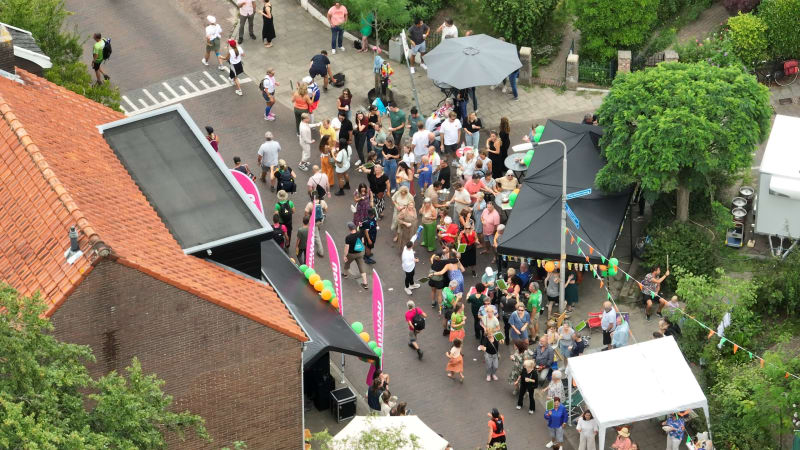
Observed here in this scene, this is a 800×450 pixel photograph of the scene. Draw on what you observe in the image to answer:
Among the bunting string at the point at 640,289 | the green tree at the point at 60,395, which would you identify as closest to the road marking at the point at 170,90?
the bunting string at the point at 640,289

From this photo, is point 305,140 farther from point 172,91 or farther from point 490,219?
point 490,219

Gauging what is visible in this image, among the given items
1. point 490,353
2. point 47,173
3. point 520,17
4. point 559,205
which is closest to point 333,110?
point 520,17

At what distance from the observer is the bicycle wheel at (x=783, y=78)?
38.0 metres

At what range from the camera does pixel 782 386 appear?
87.8 ft

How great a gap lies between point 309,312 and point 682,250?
914 cm

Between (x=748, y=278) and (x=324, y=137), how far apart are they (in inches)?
436

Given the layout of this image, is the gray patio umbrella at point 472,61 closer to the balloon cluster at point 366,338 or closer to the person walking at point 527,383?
the balloon cluster at point 366,338

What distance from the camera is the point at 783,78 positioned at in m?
38.1

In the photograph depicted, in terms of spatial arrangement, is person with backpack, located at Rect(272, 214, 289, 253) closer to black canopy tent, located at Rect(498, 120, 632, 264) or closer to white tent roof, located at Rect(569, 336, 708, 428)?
black canopy tent, located at Rect(498, 120, 632, 264)

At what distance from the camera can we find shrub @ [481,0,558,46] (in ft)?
129

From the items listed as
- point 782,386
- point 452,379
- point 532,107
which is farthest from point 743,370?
point 532,107

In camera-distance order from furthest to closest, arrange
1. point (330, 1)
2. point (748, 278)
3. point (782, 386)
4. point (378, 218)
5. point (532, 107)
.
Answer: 1. point (330, 1)
2. point (532, 107)
3. point (378, 218)
4. point (748, 278)
5. point (782, 386)

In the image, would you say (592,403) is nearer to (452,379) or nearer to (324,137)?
(452,379)

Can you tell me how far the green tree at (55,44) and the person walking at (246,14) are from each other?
239 inches
